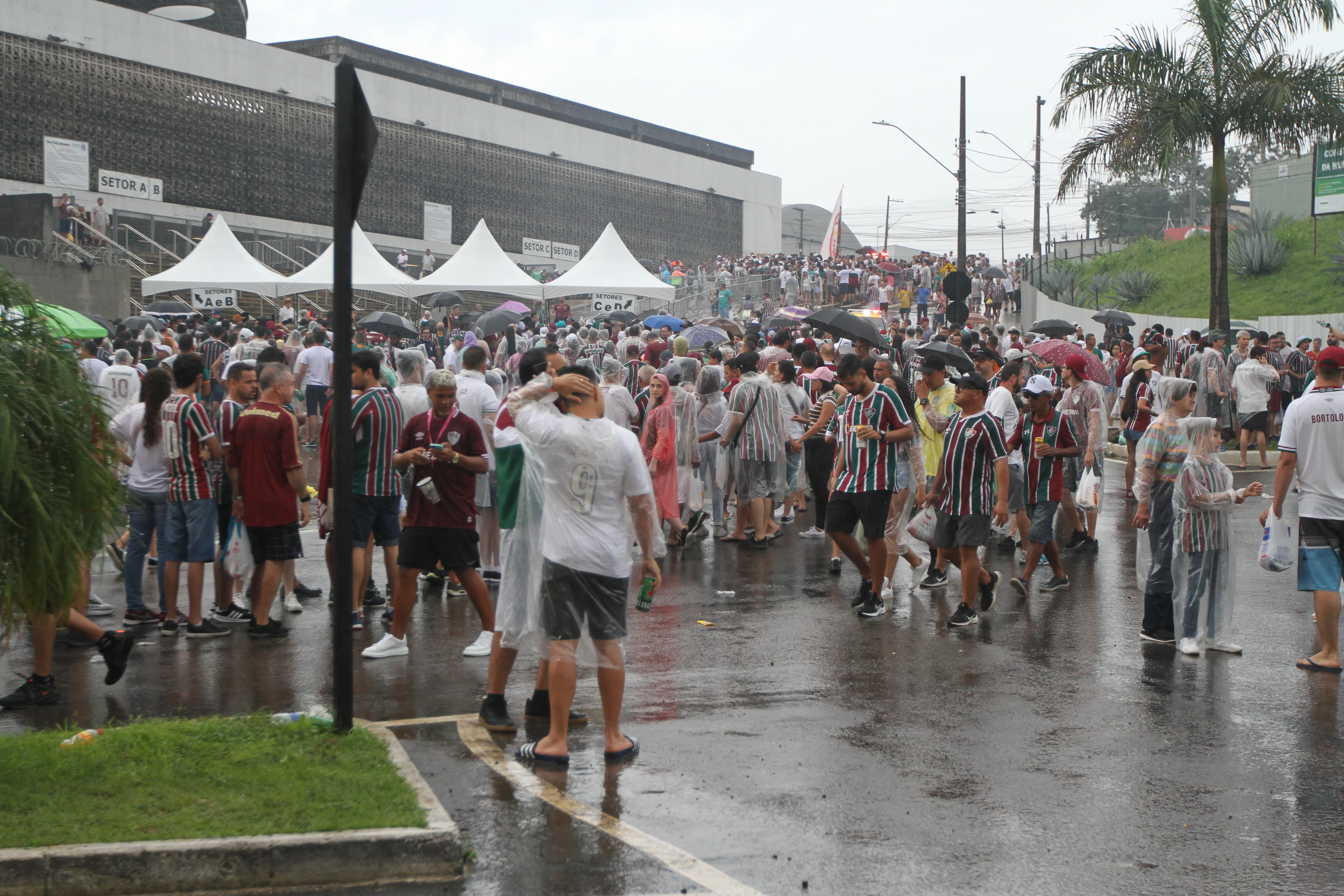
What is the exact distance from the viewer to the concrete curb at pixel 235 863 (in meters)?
4.26

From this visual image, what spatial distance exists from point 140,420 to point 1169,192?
9283 cm

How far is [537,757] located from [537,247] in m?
52.9

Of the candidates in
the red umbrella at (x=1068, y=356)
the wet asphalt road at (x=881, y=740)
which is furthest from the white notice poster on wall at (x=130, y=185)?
the wet asphalt road at (x=881, y=740)

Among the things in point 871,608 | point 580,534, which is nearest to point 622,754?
point 580,534

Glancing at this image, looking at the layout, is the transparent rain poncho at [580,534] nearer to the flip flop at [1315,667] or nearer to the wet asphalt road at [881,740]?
the wet asphalt road at [881,740]

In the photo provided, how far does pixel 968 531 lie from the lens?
8492mm

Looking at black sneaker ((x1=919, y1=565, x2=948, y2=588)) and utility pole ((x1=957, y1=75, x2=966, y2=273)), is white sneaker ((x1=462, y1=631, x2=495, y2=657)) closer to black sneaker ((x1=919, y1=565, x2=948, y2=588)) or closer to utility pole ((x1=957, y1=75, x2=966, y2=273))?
black sneaker ((x1=919, y1=565, x2=948, y2=588))

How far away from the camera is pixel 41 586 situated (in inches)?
203

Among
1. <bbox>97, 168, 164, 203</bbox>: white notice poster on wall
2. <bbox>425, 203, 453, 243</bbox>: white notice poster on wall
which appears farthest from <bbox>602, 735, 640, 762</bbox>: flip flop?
<bbox>425, 203, 453, 243</bbox>: white notice poster on wall

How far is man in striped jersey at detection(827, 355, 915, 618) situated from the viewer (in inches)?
346

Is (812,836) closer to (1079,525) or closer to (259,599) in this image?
(259,599)

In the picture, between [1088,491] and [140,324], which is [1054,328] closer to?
[1088,491]

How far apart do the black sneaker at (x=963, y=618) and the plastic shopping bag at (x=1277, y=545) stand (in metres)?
1.87

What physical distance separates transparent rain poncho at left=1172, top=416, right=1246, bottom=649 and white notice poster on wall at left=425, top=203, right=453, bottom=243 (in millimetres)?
47901
